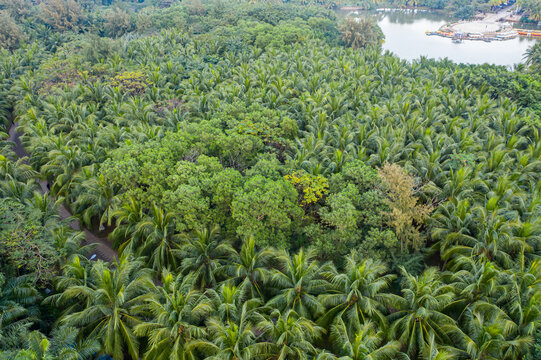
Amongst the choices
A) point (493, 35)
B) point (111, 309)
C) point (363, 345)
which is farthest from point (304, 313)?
point (493, 35)

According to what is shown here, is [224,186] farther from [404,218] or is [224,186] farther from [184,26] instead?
[184,26]

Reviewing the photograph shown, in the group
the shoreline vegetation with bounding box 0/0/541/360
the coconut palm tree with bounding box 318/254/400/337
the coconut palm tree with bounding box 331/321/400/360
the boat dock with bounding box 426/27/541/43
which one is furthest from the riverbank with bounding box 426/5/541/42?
the coconut palm tree with bounding box 331/321/400/360

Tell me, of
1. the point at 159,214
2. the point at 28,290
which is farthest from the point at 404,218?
the point at 28,290

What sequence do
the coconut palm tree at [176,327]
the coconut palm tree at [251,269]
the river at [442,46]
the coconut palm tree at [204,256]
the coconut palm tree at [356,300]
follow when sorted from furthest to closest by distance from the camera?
the river at [442,46], the coconut palm tree at [204,256], the coconut palm tree at [251,269], the coconut palm tree at [356,300], the coconut palm tree at [176,327]

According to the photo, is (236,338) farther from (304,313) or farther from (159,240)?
(159,240)

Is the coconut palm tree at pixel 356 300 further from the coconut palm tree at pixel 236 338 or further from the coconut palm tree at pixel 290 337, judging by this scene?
the coconut palm tree at pixel 236 338

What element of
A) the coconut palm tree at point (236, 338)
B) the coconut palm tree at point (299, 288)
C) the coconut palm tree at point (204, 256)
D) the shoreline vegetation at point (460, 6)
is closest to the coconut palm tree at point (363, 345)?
the coconut palm tree at point (299, 288)
